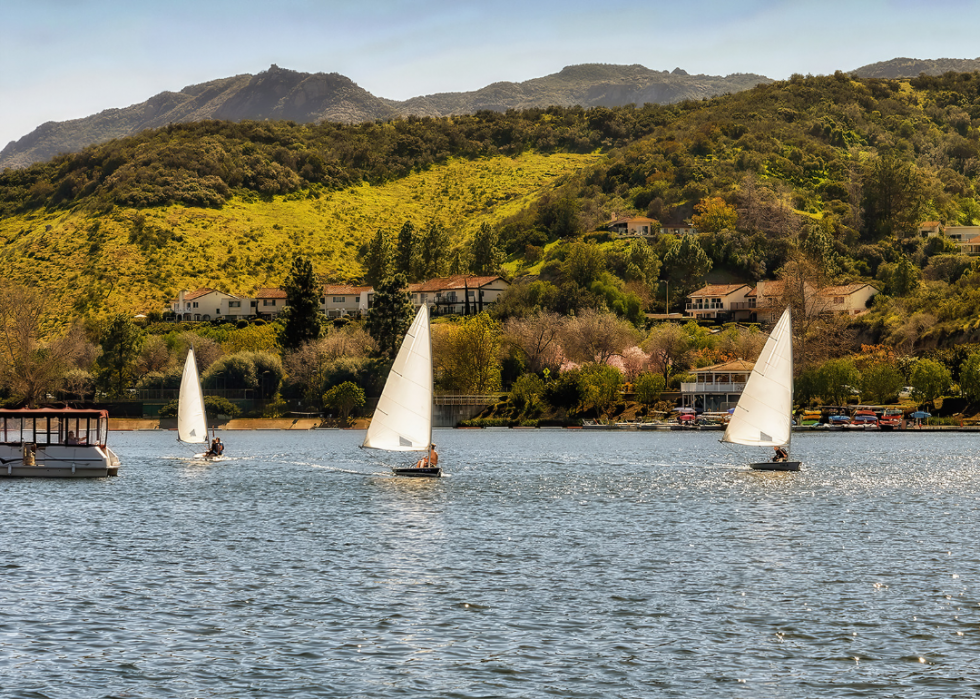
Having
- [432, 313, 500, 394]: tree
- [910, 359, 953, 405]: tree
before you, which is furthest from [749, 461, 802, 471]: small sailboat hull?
[432, 313, 500, 394]: tree

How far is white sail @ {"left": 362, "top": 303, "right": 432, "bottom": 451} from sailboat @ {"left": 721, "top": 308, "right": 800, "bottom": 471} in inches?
867

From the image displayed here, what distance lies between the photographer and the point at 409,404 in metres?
65.5

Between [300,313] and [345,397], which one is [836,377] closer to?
[345,397]

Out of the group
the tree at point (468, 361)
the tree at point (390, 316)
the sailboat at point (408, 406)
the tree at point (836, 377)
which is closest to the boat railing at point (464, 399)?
the tree at point (468, 361)

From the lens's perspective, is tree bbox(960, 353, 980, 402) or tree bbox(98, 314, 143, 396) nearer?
tree bbox(960, 353, 980, 402)

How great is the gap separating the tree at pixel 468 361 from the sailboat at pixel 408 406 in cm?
9175

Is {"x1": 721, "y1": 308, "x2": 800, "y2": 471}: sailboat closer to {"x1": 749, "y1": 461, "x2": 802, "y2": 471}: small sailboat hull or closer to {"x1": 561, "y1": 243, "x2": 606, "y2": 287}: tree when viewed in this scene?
{"x1": 749, "y1": 461, "x2": 802, "y2": 471}: small sailboat hull

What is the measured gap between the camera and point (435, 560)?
4019 centimetres

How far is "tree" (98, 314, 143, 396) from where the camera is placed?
16888 centimetres

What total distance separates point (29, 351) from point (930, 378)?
131239 millimetres

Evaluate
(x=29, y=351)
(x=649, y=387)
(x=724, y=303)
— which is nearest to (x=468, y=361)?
(x=649, y=387)

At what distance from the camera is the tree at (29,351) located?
16388 cm

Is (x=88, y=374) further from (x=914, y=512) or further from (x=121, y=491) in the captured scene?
(x=914, y=512)

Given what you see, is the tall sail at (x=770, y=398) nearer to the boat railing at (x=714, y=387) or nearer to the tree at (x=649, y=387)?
the boat railing at (x=714, y=387)
